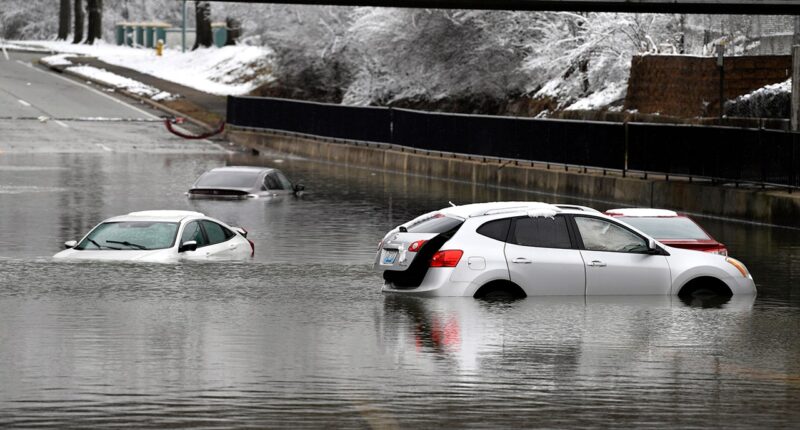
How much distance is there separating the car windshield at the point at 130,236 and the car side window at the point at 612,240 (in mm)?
6258

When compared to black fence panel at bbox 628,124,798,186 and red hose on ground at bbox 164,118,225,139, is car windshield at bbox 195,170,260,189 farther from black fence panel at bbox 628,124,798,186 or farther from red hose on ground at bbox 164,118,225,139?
red hose on ground at bbox 164,118,225,139

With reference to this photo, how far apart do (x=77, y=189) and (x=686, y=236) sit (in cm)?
2312

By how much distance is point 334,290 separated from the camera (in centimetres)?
1988

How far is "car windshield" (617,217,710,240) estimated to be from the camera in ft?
68.8

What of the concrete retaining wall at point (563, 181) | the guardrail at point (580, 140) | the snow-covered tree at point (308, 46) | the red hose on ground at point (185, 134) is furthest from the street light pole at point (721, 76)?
the snow-covered tree at point (308, 46)

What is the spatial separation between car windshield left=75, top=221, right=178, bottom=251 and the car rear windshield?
4.69 metres

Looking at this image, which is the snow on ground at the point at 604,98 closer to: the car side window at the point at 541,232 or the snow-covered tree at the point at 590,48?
the snow-covered tree at the point at 590,48

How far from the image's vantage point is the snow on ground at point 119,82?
75.5m

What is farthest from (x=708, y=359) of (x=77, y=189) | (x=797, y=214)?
(x=77, y=189)

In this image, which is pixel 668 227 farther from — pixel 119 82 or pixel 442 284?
pixel 119 82

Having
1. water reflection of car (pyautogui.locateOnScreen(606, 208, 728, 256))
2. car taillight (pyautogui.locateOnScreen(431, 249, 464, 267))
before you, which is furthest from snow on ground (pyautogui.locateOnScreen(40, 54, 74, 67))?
car taillight (pyautogui.locateOnScreen(431, 249, 464, 267))

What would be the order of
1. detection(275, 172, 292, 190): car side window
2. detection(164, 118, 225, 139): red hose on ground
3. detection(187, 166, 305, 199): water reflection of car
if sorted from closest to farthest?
1. detection(187, 166, 305, 199): water reflection of car
2. detection(275, 172, 292, 190): car side window
3. detection(164, 118, 225, 139): red hose on ground

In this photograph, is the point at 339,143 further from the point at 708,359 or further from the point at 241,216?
the point at 708,359

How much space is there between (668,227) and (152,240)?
7152 millimetres
